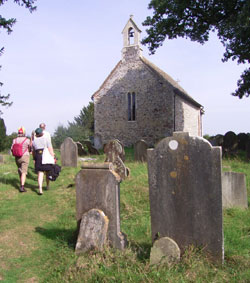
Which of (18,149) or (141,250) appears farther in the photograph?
(18,149)

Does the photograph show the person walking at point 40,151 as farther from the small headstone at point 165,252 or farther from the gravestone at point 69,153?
the small headstone at point 165,252

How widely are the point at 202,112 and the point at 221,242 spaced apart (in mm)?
28017

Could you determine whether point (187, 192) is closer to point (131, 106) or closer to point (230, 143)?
point (230, 143)

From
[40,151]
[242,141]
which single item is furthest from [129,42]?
[40,151]

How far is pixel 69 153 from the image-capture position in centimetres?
1128

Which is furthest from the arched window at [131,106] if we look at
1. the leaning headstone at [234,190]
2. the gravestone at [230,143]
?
the leaning headstone at [234,190]

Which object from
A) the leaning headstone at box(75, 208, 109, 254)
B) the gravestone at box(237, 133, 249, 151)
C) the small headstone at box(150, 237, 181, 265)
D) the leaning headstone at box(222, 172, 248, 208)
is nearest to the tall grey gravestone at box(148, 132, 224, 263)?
the small headstone at box(150, 237, 181, 265)

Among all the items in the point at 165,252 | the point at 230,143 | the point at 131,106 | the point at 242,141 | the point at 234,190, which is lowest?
the point at 165,252

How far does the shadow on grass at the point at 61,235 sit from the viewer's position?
4383 millimetres

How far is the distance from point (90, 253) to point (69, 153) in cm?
772

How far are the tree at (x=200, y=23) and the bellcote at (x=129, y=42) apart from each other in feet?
19.3

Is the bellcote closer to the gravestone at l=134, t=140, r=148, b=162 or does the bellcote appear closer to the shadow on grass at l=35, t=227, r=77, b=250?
the gravestone at l=134, t=140, r=148, b=162

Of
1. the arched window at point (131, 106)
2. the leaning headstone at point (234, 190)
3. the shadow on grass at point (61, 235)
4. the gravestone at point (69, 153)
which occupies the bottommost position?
the shadow on grass at point (61, 235)

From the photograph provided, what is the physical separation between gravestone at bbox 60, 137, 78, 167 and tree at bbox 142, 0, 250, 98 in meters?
9.29
